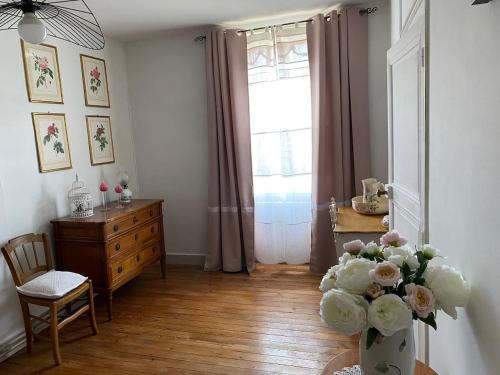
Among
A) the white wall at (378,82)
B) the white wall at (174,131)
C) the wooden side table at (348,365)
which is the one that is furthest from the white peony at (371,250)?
the white wall at (174,131)

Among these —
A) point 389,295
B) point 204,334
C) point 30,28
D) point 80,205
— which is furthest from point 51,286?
point 389,295

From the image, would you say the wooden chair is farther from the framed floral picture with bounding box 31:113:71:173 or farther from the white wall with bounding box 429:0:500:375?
the white wall with bounding box 429:0:500:375

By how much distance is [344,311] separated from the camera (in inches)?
35.7

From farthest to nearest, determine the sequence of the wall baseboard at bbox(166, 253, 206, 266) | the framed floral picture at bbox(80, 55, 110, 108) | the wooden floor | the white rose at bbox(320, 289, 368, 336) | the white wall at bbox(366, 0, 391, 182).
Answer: the wall baseboard at bbox(166, 253, 206, 266)
the framed floral picture at bbox(80, 55, 110, 108)
the white wall at bbox(366, 0, 391, 182)
the wooden floor
the white rose at bbox(320, 289, 368, 336)

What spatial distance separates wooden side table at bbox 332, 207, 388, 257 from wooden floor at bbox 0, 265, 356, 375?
2.28ft

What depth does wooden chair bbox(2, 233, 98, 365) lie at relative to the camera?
2311 mm

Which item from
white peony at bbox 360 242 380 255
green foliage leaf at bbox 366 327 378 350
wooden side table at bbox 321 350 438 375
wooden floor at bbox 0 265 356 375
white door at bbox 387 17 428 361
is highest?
white door at bbox 387 17 428 361

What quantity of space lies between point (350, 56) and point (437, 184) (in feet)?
7.71

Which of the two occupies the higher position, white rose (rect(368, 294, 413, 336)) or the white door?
the white door

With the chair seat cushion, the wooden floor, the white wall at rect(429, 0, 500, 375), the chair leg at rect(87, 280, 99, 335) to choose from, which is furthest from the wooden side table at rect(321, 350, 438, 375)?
the chair leg at rect(87, 280, 99, 335)

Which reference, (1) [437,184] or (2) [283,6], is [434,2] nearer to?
(1) [437,184]

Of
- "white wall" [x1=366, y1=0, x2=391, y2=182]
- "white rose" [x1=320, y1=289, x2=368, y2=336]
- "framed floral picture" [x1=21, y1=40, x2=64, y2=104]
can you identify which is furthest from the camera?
"white wall" [x1=366, y1=0, x2=391, y2=182]

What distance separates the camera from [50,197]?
9.57 feet

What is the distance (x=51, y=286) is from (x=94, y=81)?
202 centimetres
